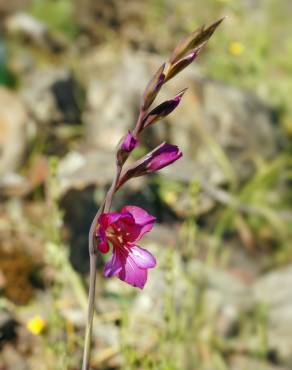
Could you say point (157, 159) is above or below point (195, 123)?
below

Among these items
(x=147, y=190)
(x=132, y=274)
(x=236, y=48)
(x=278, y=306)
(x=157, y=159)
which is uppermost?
(x=236, y=48)

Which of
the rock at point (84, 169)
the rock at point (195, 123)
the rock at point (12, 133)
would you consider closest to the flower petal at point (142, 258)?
the rock at point (84, 169)

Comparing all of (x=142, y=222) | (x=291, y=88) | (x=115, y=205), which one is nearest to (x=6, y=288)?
(x=115, y=205)

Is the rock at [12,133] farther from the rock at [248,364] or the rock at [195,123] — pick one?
the rock at [248,364]

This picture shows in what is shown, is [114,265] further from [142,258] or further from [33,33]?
[33,33]

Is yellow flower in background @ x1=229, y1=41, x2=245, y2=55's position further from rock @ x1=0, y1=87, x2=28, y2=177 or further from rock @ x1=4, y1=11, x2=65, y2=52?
rock @ x1=0, y1=87, x2=28, y2=177

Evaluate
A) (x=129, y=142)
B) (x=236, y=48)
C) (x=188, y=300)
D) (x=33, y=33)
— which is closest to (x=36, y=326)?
(x=188, y=300)
